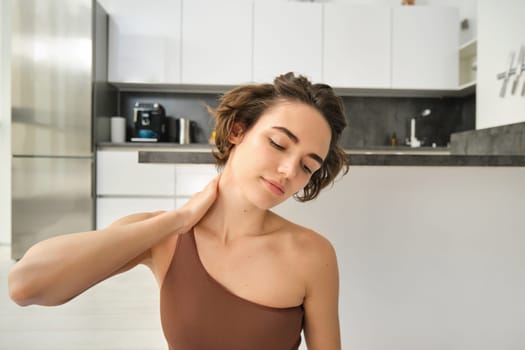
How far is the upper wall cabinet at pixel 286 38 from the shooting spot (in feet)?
13.8

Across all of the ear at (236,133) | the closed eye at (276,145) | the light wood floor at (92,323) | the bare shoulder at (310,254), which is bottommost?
the light wood floor at (92,323)

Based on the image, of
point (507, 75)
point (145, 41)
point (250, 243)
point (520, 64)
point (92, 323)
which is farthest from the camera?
point (145, 41)

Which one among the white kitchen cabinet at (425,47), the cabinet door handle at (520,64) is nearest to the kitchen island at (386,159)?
the cabinet door handle at (520,64)

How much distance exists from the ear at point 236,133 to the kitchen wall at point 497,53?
8.51ft

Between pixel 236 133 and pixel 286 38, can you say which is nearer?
pixel 236 133

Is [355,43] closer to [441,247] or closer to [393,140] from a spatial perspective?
[393,140]

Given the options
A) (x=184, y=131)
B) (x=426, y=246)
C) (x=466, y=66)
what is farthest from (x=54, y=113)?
(x=466, y=66)

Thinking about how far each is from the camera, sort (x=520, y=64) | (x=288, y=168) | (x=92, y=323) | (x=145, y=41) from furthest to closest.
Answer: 1. (x=145, y=41)
2. (x=520, y=64)
3. (x=92, y=323)
4. (x=288, y=168)

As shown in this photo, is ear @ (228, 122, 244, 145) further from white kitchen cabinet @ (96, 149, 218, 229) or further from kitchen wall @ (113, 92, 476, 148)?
kitchen wall @ (113, 92, 476, 148)

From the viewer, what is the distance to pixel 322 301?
987 millimetres

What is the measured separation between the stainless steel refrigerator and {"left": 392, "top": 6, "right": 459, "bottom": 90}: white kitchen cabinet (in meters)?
2.94

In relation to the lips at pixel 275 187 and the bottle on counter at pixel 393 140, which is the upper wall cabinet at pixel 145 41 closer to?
the bottle on counter at pixel 393 140

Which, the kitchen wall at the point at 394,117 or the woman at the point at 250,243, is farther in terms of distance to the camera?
the kitchen wall at the point at 394,117

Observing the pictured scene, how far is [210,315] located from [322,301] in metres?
0.26
